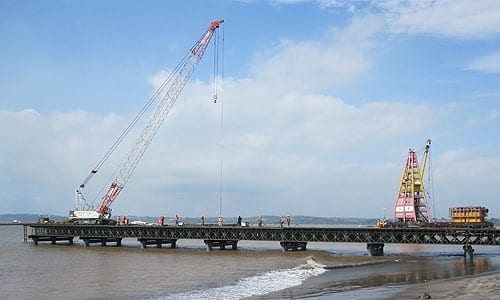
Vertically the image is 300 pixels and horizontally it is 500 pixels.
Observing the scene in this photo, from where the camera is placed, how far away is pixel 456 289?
81.4 ft

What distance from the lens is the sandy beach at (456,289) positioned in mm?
22266

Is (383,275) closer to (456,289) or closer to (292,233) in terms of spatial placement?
(456,289)

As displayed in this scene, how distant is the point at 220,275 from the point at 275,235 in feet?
69.8

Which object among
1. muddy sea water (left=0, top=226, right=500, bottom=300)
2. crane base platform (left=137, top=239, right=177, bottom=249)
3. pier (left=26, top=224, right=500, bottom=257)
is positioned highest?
pier (left=26, top=224, right=500, bottom=257)

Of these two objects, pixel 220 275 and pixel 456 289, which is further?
pixel 220 275

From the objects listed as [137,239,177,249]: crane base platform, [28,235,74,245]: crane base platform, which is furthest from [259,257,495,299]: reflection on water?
[28,235,74,245]: crane base platform

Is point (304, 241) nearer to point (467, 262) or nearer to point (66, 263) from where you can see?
point (467, 262)

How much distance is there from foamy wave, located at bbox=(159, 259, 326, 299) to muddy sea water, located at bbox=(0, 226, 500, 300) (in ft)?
0.16

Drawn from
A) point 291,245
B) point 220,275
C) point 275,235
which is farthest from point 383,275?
point 275,235

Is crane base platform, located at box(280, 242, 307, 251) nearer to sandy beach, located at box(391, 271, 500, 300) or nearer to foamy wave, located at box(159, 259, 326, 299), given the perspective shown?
foamy wave, located at box(159, 259, 326, 299)

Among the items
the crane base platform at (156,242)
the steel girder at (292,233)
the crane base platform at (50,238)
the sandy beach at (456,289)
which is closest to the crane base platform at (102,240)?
the steel girder at (292,233)

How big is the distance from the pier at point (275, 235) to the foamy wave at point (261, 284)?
1342cm

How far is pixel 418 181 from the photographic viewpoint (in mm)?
80562

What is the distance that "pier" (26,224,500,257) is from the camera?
4859 centimetres
